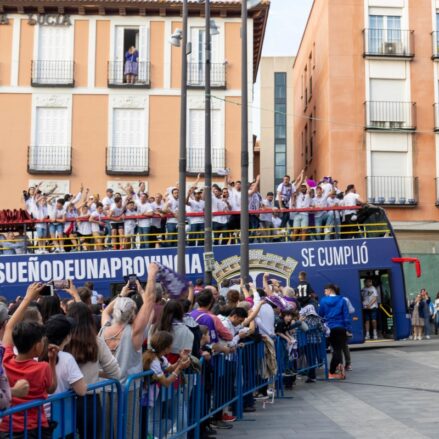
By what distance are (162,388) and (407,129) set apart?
27.7 metres

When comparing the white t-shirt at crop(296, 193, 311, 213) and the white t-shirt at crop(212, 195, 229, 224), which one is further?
the white t-shirt at crop(212, 195, 229, 224)

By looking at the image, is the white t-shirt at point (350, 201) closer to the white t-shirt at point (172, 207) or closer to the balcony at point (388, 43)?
the white t-shirt at point (172, 207)

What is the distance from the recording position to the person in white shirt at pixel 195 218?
21562 mm

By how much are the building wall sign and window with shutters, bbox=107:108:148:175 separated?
4152 mm

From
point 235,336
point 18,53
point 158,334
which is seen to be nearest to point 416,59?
point 18,53

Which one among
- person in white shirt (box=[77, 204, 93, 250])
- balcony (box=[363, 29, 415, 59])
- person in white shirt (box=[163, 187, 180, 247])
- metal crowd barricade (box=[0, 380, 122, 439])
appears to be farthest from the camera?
balcony (box=[363, 29, 415, 59])

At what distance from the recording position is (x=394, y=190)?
108ft

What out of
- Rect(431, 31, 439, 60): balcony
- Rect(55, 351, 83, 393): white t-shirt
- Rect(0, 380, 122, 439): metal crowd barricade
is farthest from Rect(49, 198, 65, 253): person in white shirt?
Rect(431, 31, 439, 60): balcony

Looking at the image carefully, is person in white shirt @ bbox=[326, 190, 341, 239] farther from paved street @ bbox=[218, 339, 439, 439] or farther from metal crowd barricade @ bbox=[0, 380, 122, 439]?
metal crowd barricade @ bbox=[0, 380, 122, 439]

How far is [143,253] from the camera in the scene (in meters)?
21.0

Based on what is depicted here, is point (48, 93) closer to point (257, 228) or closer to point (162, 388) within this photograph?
point (257, 228)

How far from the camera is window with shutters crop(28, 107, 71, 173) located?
3130 cm

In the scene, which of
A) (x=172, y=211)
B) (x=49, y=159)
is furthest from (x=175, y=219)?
(x=49, y=159)

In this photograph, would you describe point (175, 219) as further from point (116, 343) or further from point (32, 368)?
point (32, 368)
